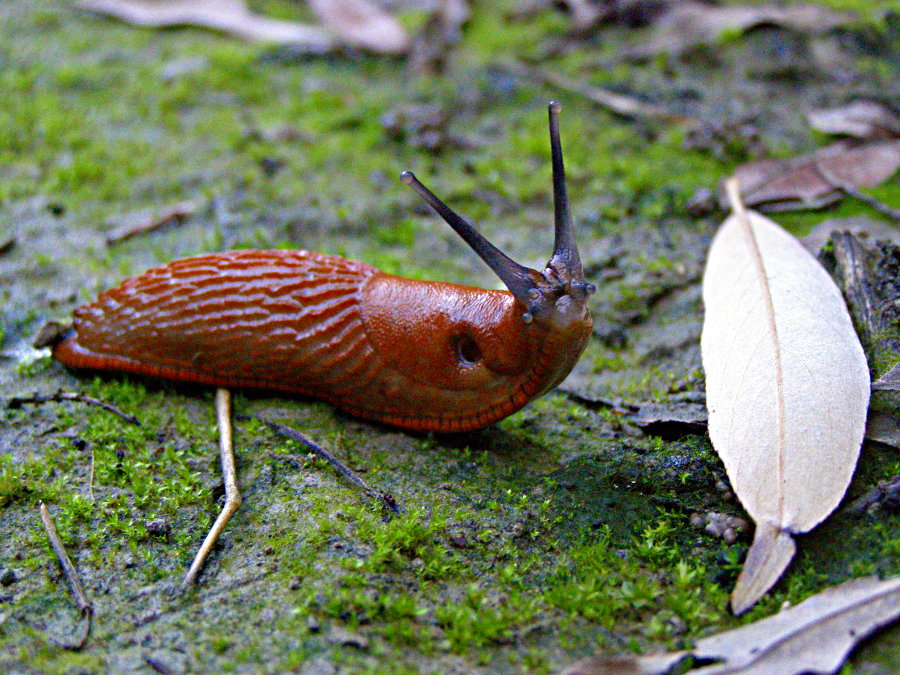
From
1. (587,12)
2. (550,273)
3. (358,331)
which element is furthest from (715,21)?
(358,331)

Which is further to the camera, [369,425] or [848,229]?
[848,229]

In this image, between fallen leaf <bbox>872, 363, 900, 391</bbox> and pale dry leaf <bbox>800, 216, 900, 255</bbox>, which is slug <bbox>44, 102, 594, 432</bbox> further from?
pale dry leaf <bbox>800, 216, 900, 255</bbox>

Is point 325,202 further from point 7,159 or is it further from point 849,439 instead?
point 849,439

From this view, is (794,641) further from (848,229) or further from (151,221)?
(151,221)

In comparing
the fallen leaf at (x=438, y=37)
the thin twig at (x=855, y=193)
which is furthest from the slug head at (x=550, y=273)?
the fallen leaf at (x=438, y=37)

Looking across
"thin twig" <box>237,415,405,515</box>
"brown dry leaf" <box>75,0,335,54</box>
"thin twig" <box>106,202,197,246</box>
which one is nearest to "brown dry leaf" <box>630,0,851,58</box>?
"brown dry leaf" <box>75,0,335,54</box>

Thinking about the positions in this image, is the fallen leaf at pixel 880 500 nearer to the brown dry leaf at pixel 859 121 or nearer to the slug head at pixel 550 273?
the slug head at pixel 550 273
